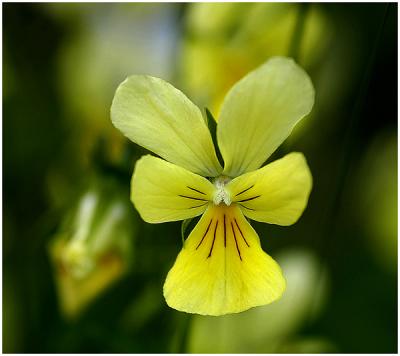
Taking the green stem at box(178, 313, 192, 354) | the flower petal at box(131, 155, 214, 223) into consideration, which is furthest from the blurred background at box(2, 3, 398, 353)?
the flower petal at box(131, 155, 214, 223)

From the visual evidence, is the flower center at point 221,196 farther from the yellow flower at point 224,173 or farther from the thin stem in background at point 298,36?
the thin stem in background at point 298,36

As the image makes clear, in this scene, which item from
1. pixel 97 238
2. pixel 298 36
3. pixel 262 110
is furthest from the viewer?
pixel 97 238

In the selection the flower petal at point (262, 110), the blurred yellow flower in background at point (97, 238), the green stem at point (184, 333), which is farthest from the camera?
the blurred yellow flower in background at point (97, 238)

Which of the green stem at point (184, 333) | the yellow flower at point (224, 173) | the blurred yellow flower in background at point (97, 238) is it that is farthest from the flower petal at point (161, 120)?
the blurred yellow flower in background at point (97, 238)

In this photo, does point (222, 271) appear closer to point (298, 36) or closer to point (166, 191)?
point (166, 191)

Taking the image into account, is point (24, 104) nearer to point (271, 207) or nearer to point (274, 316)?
point (274, 316)

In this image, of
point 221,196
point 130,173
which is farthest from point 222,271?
point 130,173

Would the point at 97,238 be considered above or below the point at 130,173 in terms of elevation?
below
